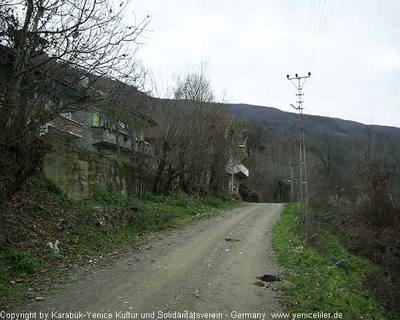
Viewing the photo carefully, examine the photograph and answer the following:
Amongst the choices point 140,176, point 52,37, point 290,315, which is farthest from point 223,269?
point 140,176

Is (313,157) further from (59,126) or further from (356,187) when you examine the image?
(59,126)

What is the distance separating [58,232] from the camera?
41.5 ft

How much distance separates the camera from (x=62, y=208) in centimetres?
1459

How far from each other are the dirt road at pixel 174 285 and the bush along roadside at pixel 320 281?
0.51 m

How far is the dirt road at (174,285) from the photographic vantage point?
706cm

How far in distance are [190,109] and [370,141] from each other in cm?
1421

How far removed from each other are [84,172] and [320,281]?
1137cm

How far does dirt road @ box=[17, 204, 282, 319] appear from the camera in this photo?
7.06 metres

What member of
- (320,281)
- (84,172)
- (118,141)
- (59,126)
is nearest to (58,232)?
(59,126)

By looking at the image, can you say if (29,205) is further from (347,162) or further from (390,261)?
(347,162)

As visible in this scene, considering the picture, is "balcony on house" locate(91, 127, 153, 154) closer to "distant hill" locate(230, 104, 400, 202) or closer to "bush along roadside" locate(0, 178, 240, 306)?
"bush along roadside" locate(0, 178, 240, 306)

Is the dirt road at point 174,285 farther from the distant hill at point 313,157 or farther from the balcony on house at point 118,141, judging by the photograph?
the distant hill at point 313,157

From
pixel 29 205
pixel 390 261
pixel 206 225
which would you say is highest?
pixel 29 205

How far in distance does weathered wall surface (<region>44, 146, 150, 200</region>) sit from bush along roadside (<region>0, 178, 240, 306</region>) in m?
0.57
